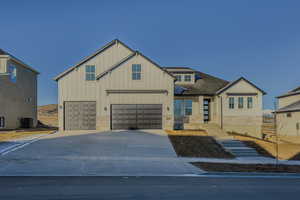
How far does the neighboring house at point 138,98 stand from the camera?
2230cm

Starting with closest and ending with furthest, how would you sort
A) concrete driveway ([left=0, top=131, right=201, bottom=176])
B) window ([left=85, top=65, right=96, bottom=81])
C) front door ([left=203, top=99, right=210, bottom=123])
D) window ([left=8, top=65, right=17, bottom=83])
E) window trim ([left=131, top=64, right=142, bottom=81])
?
concrete driveway ([left=0, top=131, right=201, bottom=176]) < window trim ([left=131, top=64, right=142, bottom=81]) < window ([left=85, top=65, right=96, bottom=81]) < window ([left=8, top=65, right=17, bottom=83]) < front door ([left=203, top=99, right=210, bottom=123])

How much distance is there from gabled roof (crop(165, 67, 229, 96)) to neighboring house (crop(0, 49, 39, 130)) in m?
19.1

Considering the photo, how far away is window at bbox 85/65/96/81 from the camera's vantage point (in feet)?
78.9

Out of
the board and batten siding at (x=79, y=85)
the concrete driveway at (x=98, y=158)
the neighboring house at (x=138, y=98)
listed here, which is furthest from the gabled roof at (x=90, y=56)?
the concrete driveway at (x=98, y=158)

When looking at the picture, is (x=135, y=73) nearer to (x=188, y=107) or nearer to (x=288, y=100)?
(x=188, y=107)

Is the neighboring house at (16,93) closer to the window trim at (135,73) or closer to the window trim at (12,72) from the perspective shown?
the window trim at (12,72)

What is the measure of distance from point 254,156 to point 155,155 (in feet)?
23.3

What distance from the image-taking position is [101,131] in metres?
21.5

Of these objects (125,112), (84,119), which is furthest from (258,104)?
(84,119)

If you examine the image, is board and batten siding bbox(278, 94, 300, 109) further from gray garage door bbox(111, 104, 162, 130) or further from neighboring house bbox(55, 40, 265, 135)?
gray garage door bbox(111, 104, 162, 130)

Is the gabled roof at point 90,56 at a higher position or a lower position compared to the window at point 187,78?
higher

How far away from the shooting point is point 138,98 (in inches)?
878

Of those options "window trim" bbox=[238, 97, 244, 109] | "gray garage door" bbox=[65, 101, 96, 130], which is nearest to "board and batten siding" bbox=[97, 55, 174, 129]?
"gray garage door" bbox=[65, 101, 96, 130]

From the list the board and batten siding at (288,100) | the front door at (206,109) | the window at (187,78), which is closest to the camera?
the front door at (206,109)
